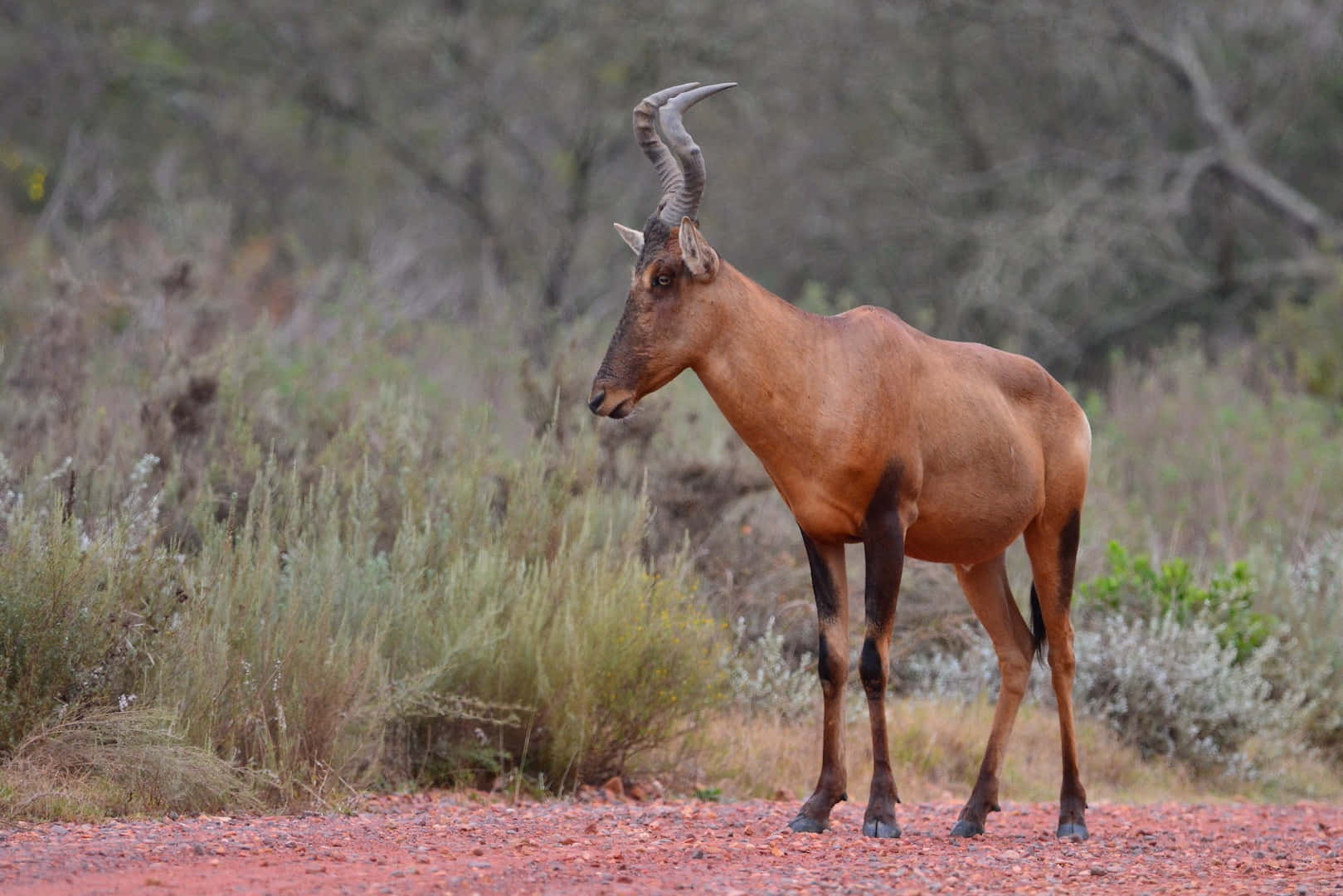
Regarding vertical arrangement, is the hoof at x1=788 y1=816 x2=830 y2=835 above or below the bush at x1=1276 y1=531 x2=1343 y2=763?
below

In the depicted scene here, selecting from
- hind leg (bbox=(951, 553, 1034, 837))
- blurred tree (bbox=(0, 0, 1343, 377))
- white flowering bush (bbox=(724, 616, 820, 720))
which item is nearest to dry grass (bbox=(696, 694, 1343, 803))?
white flowering bush (bbox=(724, 616, 820, 720))

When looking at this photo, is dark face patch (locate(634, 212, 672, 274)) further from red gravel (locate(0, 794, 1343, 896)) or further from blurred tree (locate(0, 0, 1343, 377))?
blurred tree (locate(0, 0, 1343, 377))

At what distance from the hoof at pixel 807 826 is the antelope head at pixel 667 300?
2.00m

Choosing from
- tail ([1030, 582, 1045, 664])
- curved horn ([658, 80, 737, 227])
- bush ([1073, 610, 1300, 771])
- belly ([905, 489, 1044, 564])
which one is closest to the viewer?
curved horn ([658, 80, 737, 227])

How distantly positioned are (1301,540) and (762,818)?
7.46 m

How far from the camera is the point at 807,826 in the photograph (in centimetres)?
712

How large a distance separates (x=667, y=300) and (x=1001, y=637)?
2.58 m

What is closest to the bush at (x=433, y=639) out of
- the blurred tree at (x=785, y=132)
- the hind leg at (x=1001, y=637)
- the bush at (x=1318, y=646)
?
the hind leg at (x=1001, y=637)

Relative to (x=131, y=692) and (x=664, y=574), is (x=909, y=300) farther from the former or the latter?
(x=131, y=692)

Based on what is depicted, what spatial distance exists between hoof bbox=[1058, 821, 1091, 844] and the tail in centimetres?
87

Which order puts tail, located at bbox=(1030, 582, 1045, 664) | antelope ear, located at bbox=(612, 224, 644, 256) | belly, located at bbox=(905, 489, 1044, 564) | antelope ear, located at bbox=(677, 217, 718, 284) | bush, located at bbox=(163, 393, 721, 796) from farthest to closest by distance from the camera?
tail, located at bbox=(1030, 582, 1045, 664) → bush, located at bbox=(163, 393, 721, 796) → belly, located at bbox=(905, 489, 1044, 564) → antelope ear, located at bbox=(612, 224, 644, 256) → antelope ear, located at bbox=(677, 217, 718, 284)

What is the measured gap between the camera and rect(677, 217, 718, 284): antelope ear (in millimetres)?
6867

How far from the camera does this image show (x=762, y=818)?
25.4ft

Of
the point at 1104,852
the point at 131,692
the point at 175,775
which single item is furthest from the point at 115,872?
the point at 1104,852
